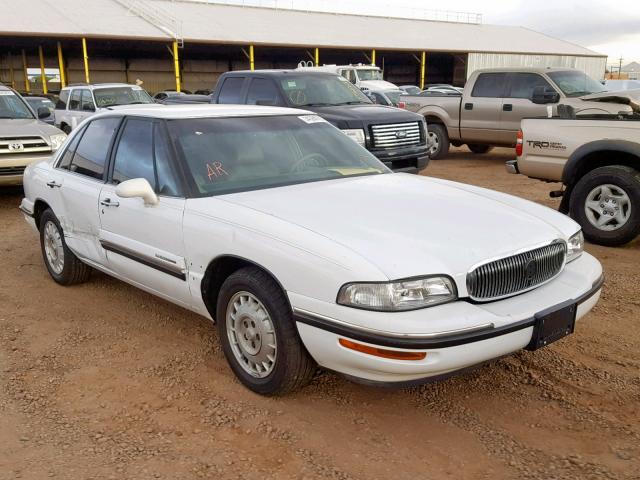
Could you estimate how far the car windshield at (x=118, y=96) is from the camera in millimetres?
14102

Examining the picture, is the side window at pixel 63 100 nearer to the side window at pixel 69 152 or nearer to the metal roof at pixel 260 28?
the side window at pixel 69 152

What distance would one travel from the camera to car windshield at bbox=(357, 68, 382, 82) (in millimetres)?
23380

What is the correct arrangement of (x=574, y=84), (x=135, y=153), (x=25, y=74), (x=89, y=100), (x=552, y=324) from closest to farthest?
(x=552, y=324) < (x=135, y=153) < (x=574, y=84) < (x=89, y=100) < (x=25, y=74)

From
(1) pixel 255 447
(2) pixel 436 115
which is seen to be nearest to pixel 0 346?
(1) pixel 255 447

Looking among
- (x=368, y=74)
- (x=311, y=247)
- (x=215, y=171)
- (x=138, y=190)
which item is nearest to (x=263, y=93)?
(x=215, y=171)

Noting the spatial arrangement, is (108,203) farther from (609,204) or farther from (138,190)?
(609,204)

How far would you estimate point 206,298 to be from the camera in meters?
3.67

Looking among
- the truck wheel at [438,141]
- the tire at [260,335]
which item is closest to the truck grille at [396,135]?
the truck wheel at [438,141]

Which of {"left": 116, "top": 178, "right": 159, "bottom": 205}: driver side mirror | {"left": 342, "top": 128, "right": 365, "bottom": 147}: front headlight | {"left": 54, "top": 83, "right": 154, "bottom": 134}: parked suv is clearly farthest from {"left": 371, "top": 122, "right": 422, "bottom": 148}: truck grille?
{"left": 54, "top": 83, "right": 154, "bottom": 134}: parked suv

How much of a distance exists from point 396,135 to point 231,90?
3027 mm

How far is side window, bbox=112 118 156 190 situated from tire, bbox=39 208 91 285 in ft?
3.81

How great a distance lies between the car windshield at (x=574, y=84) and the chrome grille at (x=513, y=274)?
9.19m

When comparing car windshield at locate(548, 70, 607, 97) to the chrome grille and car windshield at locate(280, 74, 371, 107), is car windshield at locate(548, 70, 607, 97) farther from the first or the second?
the chrome grille

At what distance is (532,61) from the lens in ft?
141
